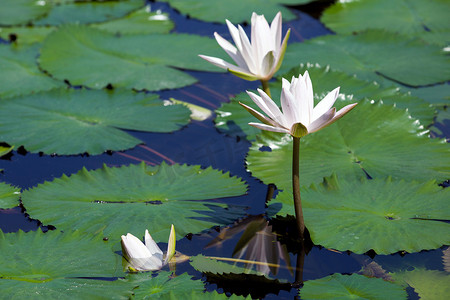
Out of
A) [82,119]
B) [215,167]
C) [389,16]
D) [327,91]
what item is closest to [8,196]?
[82,119]

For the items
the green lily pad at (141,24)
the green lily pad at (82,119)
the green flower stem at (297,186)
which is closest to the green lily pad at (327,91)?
the green lily pad at (82,119)

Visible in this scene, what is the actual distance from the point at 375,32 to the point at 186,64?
1244mm

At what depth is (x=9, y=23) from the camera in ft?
13.2

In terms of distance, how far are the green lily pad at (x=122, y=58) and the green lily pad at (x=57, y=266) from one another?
1397mm

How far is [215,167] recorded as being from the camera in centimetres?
242

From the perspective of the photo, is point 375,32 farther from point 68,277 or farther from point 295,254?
point 68,277

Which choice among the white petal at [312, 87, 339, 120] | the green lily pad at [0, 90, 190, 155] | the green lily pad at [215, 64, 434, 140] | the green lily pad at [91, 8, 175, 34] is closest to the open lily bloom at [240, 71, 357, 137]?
the white petal at [312, 87, 339, 120]

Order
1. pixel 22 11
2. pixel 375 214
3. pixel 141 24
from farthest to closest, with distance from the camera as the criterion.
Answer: pixel 22 11 → pixel 141 24 → pixel 375 214

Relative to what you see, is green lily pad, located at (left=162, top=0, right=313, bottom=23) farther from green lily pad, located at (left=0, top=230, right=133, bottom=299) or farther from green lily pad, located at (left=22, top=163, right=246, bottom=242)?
green lily pad, located at (left=0, top=230, right=133, bottom=299)

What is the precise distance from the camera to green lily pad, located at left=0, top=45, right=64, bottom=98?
10.1 feet

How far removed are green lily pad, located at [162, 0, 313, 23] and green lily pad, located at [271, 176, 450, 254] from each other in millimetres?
2179

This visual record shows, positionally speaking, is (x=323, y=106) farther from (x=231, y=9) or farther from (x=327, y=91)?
(x=231, y=9)

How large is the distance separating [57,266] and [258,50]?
1.12 m

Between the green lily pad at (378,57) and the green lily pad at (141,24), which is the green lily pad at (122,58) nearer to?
the green lily pad at (141,24)
